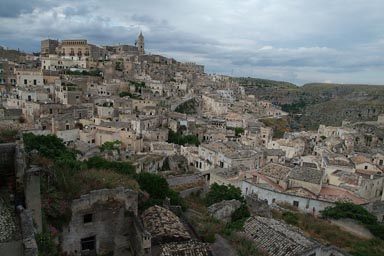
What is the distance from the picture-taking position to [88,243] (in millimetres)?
12547

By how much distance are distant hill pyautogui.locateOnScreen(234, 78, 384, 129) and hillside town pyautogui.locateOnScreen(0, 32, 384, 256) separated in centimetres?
3066

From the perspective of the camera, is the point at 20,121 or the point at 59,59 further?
the point at 59,59

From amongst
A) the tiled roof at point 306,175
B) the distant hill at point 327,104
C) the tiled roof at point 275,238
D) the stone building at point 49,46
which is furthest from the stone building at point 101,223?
the distant hill at point 327,104

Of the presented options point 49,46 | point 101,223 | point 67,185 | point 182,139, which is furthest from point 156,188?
point 49,46

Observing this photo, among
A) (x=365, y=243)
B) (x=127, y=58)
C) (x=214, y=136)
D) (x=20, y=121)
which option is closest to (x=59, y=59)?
(x=127, y=58)

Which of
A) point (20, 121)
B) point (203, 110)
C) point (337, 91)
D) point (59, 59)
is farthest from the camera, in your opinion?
point (337, 91)

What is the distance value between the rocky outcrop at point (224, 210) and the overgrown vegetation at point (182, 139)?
1043 inches

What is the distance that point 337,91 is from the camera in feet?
566

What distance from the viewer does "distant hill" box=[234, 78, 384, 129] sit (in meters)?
114

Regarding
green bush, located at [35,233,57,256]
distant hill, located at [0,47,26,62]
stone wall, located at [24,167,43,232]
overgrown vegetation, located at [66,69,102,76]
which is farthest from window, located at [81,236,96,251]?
distant hill, located at [0,47,26,62]

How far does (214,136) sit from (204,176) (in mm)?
18959

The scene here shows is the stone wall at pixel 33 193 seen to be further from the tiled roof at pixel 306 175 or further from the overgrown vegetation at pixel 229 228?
the tiled roof at pixel 306 175

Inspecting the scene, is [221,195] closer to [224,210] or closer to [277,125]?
[224,210]

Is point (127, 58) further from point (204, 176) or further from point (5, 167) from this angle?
point (5, 167)
